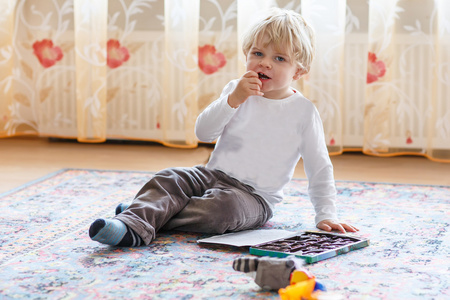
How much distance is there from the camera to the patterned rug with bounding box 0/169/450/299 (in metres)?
0.92

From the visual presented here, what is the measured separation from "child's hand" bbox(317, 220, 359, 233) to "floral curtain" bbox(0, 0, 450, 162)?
0.89 m

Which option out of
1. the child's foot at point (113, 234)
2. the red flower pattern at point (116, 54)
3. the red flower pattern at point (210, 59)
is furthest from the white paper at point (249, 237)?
the red flower pattern at point (116, 54)

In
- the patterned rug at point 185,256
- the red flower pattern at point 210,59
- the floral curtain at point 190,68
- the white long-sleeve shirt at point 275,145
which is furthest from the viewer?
the red flower pattern at point 210,59

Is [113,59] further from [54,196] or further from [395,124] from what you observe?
[395,124]

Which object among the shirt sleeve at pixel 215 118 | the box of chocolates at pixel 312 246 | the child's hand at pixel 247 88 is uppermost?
the child's hand at pixel 247 88

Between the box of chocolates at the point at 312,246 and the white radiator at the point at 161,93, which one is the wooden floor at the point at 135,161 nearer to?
the white radiator at the point at 161,93

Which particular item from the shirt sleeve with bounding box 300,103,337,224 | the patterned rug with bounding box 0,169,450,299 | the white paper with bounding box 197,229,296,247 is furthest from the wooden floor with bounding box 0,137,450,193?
the white paper with bounding box 197,229,296,247

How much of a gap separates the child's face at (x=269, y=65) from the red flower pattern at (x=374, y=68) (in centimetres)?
89

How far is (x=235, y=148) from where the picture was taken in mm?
1314

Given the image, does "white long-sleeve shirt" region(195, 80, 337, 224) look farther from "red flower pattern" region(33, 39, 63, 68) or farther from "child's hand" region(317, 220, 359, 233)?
"red flower pattern" region(33, 39, 63, 68)

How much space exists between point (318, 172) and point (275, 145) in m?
0.10

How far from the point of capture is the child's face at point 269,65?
1.26 m

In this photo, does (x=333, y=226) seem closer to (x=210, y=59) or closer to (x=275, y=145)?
(x=275, y=145)

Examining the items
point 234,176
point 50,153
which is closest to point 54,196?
point 234,176
